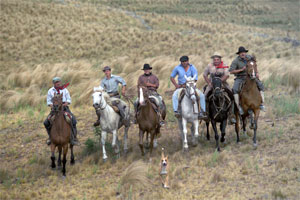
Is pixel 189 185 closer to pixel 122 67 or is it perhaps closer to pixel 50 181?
pixel 50 181

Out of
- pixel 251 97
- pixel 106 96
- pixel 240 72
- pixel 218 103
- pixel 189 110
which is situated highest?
pixel 240 72

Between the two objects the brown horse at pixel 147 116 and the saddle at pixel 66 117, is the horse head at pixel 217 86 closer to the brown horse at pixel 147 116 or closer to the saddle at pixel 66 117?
the brown horse at pixel 147 116

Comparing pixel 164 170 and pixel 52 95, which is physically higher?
pixel 52 95

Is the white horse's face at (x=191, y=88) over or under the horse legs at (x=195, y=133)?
over

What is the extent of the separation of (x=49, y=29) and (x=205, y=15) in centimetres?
2898

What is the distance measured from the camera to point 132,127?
14.2 meters

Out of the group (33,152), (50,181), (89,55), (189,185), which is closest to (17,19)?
(89,55)

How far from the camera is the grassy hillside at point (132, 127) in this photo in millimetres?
8820

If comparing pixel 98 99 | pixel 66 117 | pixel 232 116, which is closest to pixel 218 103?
pixel 232 116

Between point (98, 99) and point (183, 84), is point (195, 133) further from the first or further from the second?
point (98, 99)

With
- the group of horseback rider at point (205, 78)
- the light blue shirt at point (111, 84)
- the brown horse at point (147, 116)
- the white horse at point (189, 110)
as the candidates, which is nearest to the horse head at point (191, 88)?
the white horse at point (189, 110)

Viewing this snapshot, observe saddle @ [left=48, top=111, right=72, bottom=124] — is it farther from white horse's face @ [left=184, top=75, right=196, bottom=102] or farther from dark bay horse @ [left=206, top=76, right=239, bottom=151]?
dark bay horse @ [left=206, top=76, right=239, bottom=151]

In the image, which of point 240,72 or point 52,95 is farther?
point 240,72

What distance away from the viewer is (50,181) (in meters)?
9.84
